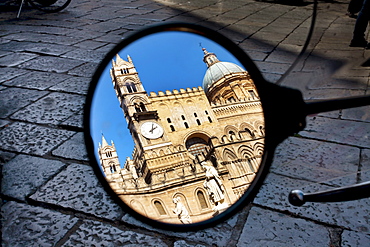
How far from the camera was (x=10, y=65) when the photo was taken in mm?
3074

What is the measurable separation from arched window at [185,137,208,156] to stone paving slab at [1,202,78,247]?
907 millimetres

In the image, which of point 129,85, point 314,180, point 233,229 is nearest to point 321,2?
point 129,85

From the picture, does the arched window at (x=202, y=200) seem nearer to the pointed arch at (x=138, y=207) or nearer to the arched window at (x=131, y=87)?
the pointed arch at (x=138, y=207)

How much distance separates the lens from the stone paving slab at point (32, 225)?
1.19 m

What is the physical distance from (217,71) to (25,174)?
141cm

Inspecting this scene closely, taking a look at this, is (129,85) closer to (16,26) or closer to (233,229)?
(233,229)

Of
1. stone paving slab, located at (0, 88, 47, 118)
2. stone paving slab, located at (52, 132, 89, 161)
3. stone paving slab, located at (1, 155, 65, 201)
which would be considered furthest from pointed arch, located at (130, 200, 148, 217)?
stone paving slab, located at (0, 88, 47, 118)

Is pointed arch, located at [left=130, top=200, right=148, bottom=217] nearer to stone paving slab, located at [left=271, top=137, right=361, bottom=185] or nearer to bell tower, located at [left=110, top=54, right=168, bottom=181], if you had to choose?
bell tower, located at [left=110, top=54, right=168, bottom=181]

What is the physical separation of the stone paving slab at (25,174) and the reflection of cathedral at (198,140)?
113 cm

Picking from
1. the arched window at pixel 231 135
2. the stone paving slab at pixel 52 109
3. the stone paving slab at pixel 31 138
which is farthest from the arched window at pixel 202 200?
the stone paving slab at pixel 52 109

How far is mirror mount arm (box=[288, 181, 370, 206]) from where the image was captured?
0.56 meters

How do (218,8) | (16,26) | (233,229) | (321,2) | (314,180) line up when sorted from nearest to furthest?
(321,2)
(314,180)
(233,229)
(16,26)
(218,8)

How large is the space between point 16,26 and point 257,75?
4.94 m

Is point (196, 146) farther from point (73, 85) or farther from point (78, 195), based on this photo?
point (73, 85)
